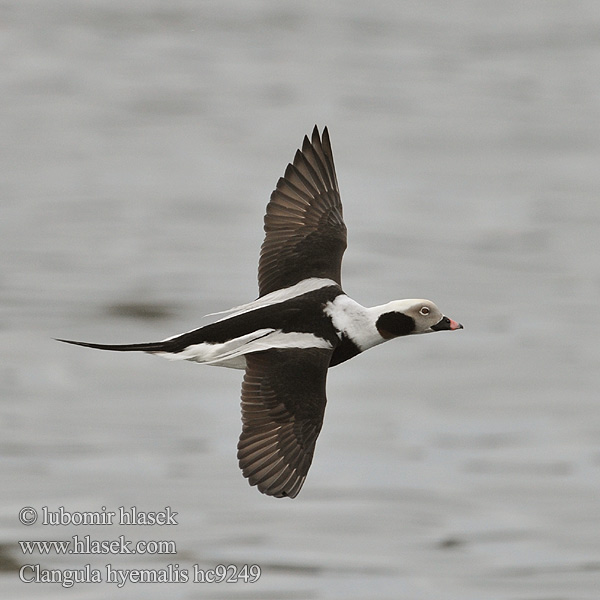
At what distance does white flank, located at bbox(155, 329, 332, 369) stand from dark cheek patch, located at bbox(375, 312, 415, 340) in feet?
1.25

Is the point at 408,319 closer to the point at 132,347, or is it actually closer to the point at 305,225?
the point at 305,225

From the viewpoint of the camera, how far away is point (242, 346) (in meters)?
6.60

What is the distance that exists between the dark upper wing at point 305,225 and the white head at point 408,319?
41 centimetres

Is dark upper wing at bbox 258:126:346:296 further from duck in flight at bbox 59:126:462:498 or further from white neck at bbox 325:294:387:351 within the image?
white neck at bbox 325:294:387:351

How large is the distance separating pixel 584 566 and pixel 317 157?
9020 mm

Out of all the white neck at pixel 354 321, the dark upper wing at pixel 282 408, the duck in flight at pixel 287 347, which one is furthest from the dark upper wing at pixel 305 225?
the dark upper wing at pixel 282 408

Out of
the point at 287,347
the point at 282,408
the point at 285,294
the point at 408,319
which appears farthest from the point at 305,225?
the point at 282,408

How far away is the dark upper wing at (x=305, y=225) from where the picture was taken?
24.0 feet

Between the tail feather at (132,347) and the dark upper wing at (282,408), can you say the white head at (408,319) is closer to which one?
the dark upper wing at (282,408)

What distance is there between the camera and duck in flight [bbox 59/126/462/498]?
6570mm

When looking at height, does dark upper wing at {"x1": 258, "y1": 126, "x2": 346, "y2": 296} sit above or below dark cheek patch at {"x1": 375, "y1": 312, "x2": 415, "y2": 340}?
above

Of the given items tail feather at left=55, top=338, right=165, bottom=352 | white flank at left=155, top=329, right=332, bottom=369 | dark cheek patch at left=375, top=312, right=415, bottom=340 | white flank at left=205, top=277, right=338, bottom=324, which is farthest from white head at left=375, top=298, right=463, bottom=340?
tail feather at left=55, top=338, right=165, bottom=352

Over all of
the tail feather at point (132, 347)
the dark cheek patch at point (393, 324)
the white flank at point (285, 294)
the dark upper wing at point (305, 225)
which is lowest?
the tail feather at point (132, 347)

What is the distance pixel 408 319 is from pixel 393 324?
0.09 m
